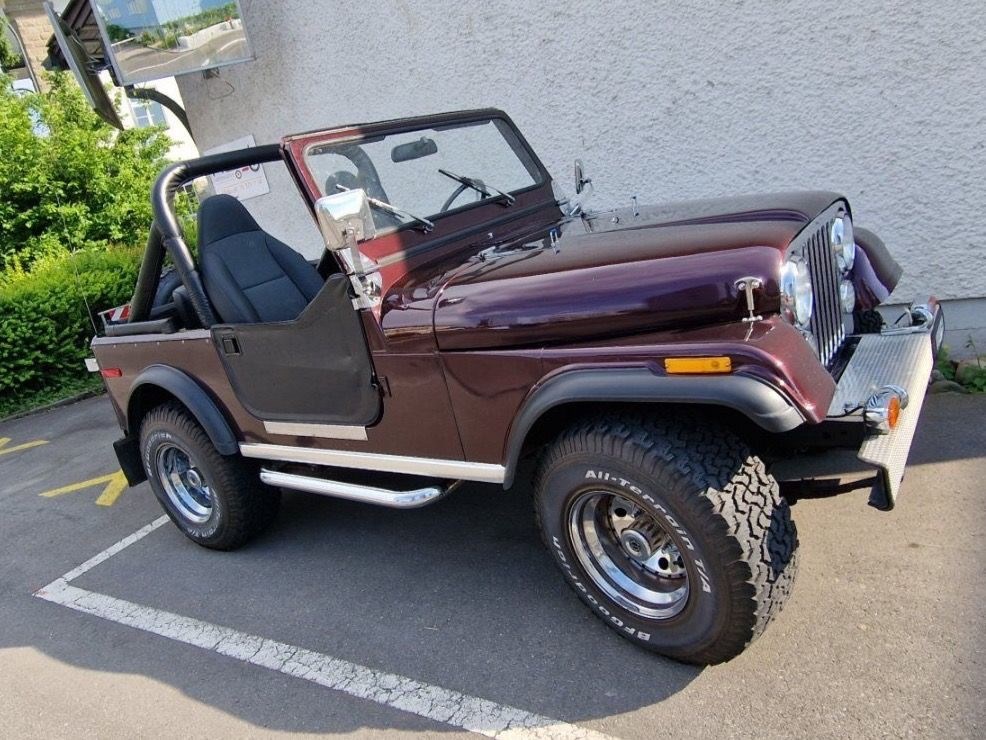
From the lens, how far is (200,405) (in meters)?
3.42

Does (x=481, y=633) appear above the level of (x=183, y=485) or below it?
below

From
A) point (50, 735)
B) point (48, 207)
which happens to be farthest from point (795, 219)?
point (48, 207)

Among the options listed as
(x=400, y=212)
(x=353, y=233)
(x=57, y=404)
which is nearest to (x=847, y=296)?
(x=400, y=212)

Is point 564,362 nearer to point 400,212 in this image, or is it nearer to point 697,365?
point 697,365

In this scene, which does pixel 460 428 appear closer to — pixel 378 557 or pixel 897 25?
pixel 378 557

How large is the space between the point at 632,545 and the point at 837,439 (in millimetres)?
729

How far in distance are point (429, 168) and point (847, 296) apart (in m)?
1.83

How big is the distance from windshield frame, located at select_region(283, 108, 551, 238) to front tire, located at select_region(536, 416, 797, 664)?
1267 mm

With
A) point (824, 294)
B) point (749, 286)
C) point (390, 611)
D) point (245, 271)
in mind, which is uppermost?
point (245, 271)

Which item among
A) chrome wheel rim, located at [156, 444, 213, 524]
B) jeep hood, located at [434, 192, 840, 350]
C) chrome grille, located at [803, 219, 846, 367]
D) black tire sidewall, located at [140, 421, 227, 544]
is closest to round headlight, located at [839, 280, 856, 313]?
chrome grille, located at [803, 219, 846, 367]

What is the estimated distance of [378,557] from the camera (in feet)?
11.3

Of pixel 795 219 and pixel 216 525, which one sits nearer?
pixel 795 219

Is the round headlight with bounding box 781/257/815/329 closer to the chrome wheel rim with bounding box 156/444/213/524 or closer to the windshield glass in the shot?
the windshield glass

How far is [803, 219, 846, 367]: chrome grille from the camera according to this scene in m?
2.43
